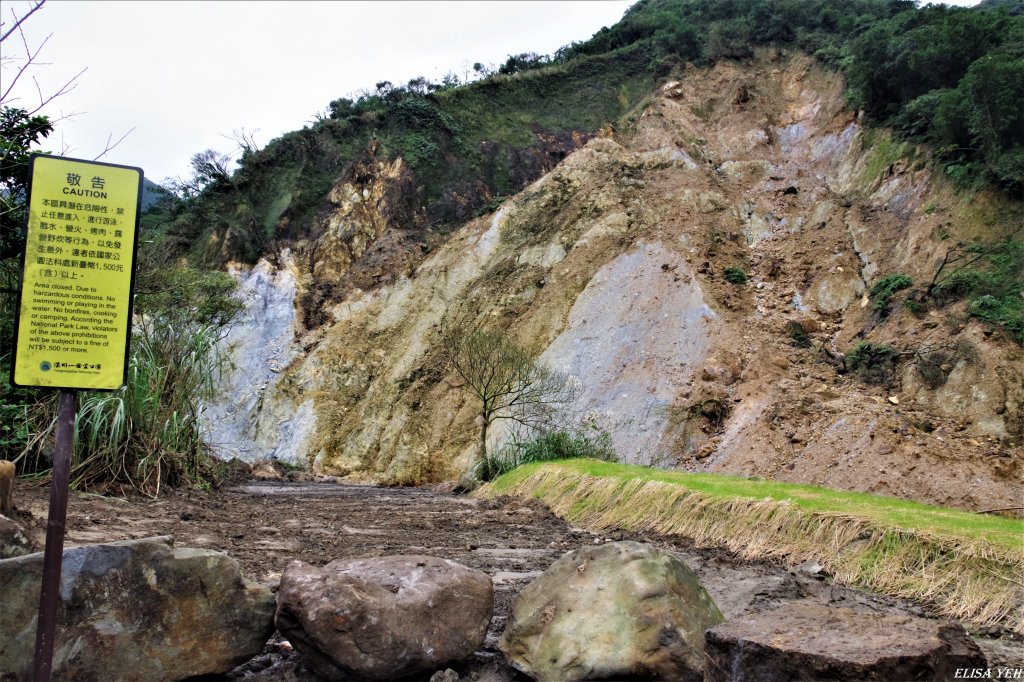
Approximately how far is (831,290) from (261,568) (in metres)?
18.9

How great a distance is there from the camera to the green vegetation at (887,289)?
1731cm

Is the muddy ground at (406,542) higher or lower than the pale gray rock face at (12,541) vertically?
lower

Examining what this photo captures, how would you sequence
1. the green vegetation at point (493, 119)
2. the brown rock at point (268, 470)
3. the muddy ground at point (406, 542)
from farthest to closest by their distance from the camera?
the green vegetation at point (493, 119) < the brown rock at point (268, 470) < the muddy ground at point (406, 542)

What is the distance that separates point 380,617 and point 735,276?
19.9m

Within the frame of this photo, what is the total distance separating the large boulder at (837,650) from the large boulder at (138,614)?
2488 millimetres

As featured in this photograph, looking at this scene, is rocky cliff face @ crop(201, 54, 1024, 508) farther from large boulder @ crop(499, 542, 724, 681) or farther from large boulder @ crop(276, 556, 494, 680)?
large boulder @ crop(276, 556, 494, 680)

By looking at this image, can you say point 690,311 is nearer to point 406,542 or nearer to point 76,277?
point 406,542

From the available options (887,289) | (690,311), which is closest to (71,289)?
(690,311)

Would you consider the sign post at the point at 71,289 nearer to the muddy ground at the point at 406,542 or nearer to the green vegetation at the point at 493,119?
the muddy ground at the point at 406,542

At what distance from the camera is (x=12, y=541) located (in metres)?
3.76

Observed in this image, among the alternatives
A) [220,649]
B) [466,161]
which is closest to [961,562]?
[220,649]

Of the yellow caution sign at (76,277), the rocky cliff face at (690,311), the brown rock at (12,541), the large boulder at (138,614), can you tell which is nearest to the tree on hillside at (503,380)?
the rocky cliff face at (690,311)

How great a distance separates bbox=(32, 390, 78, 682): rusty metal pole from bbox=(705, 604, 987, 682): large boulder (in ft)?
9.54

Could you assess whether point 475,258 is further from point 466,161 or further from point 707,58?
point 707,58
